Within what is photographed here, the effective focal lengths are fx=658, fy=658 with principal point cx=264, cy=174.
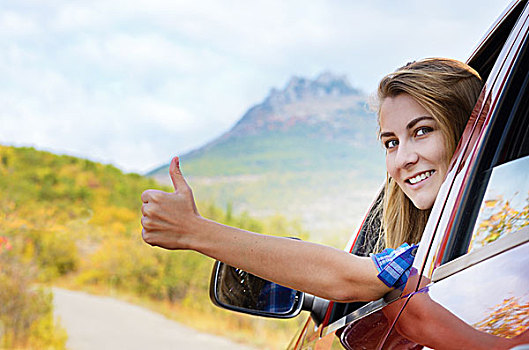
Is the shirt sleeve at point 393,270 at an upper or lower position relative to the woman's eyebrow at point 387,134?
lower

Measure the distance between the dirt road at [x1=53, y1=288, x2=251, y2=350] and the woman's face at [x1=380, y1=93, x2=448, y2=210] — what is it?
918cm

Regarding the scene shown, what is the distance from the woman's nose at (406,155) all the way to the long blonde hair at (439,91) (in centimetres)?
6

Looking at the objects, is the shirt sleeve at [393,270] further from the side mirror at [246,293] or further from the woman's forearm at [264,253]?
the side mirror at [246,293]

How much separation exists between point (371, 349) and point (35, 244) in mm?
13202

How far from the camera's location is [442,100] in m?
1.27

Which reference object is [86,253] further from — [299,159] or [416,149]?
[299,159]

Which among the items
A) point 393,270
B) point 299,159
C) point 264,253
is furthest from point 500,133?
point 299,159

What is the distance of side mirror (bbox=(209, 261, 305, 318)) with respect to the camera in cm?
156

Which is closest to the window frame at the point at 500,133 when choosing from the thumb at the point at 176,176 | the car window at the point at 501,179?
the car window at the point at 501,179

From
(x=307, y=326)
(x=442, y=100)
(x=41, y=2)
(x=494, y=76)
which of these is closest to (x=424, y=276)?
(x=494, y=76)

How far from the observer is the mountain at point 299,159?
30.2m

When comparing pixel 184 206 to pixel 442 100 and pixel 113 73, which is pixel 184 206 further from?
pixel 113 73

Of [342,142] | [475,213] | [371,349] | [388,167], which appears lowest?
[371,349]

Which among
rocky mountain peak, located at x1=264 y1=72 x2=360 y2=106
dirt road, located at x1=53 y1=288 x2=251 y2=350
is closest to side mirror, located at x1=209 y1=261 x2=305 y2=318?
dirt road, located at x1=53 y1=288 x2=251 y2=350
